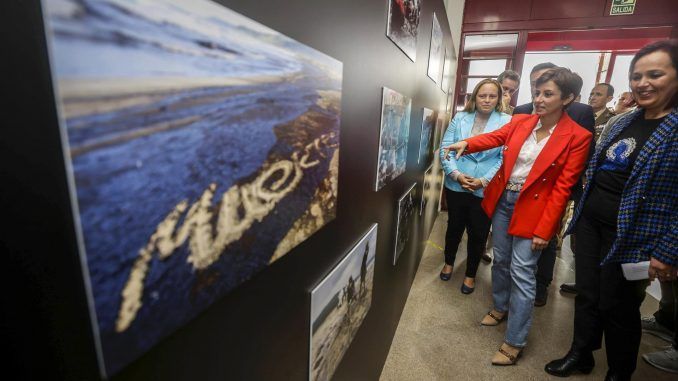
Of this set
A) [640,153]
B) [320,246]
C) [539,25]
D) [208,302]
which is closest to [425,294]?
[640,153]

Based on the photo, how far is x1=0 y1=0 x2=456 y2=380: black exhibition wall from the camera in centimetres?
28

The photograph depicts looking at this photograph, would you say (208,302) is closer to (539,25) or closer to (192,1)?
(192,1)

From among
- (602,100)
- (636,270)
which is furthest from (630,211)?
(602,100)

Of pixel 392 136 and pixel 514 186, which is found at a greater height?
pixel 392 136

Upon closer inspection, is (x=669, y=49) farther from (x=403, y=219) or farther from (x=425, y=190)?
(x=425, y=190)

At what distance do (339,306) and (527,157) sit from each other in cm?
140

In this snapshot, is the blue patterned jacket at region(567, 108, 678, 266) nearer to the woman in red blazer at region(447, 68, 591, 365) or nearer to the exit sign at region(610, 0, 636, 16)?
the woman in red blazer at region(447, 68, 591, 365)

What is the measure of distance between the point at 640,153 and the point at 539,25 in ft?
13.0

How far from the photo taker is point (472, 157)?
8.09ft

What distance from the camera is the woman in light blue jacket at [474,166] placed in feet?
7.83

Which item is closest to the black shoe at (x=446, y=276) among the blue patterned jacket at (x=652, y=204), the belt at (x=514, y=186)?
the belt at (x=514, y=186)

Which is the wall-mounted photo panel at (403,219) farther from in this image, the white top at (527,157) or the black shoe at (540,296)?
the black shoe at (540,296)

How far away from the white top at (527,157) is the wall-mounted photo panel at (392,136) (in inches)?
26.6

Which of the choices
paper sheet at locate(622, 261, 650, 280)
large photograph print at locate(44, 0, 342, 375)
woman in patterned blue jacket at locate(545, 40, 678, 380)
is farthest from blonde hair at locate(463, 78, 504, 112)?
large photograph print at locate(44, 0, 342, 375)
